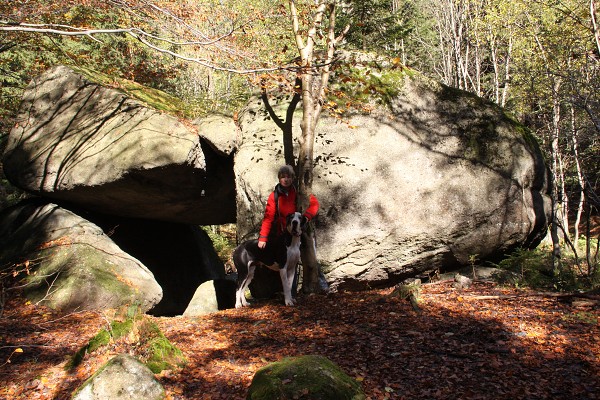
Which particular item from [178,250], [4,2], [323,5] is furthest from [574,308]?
[4,2]

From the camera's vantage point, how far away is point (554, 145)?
589 inches

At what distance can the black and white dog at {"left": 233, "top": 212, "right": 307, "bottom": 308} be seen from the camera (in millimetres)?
6898

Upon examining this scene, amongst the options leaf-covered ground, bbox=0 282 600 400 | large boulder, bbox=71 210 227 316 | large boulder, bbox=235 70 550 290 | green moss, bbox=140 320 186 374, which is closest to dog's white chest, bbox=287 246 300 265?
leaf-covered ground, bbox=0 282 600 400

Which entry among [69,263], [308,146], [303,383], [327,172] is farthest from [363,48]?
[303,383]

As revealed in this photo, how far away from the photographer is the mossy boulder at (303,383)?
11.0 feet

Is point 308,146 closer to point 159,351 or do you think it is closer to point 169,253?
point 159,351

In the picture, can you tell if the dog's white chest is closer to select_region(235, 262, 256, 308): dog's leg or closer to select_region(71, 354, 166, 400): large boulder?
select_region(235, 262, 256, 308): dog's leg

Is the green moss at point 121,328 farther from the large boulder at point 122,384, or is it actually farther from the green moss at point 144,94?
the green moss at point 144,94

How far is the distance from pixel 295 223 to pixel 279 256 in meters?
0.74

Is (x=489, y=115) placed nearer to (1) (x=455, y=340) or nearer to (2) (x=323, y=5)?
(2) (x=323, y=5)

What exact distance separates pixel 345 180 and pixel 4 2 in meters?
8.27

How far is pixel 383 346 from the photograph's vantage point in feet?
16.5

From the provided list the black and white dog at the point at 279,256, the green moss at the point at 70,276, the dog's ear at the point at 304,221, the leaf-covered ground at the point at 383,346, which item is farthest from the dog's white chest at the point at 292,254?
the green moss at the point at 70,276

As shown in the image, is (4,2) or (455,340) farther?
(4,2)
